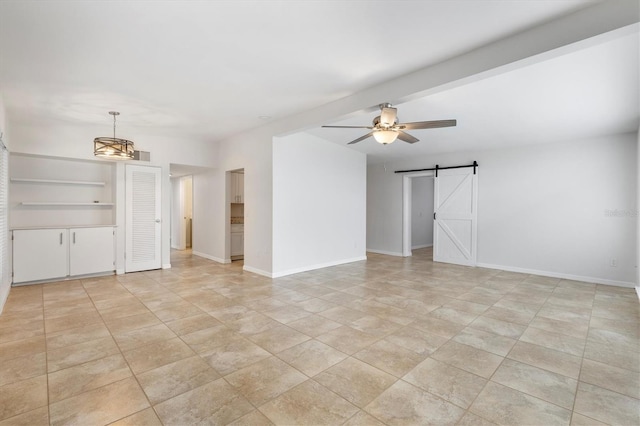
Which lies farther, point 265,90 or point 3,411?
point 265,90

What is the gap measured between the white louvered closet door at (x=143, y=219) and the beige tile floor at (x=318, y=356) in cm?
130

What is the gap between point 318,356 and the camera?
2.65 meters

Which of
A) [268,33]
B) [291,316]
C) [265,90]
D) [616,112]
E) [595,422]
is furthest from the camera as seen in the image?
[616,112]

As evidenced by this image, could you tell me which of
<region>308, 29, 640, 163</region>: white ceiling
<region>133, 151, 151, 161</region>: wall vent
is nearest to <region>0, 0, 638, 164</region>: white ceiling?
<region>308, 29, 640, 163</region>: white ceiling

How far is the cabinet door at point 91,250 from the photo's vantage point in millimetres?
5359

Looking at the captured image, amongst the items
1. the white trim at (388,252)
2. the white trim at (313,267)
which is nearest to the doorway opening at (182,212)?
the white trim at (313,267)

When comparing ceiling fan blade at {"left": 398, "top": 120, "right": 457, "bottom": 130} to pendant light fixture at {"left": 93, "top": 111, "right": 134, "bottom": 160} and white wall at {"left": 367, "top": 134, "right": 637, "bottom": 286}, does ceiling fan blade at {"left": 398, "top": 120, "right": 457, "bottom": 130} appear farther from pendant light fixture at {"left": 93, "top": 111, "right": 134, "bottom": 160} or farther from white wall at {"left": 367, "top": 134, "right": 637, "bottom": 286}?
pendant light fixture at {"left": 93, "top": 111, "right": 134, "bottom": 160}

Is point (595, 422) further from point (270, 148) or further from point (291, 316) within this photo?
point (270, 148)

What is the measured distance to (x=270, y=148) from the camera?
555 centimetres

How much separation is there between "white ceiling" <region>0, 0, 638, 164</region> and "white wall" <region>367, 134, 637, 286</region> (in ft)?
2.12

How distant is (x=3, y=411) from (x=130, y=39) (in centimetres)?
289

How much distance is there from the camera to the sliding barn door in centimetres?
685

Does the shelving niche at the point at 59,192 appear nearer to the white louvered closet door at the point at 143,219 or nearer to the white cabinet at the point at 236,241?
the white louvered closet door at the point at 143,219

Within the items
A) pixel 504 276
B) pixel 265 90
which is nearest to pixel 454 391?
pixel 265 90
